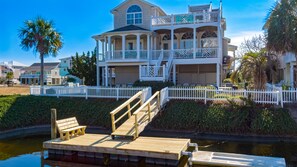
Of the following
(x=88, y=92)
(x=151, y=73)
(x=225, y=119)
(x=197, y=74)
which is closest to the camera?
(x=225, y=119)

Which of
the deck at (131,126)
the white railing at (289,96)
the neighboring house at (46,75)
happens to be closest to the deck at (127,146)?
the deck at (131,126)

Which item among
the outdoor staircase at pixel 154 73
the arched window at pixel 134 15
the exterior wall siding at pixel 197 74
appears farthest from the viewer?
the arched window at pixel 134 15

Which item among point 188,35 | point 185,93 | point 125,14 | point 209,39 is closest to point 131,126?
point 185,93

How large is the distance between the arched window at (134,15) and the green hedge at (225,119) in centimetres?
1170

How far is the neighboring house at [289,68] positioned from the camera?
1808cm

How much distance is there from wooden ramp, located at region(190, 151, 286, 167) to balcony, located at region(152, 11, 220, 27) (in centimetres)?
1315

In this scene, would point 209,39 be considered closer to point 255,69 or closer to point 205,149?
point 255,69

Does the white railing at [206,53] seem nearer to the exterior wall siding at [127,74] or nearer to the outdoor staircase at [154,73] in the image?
the outdoor staircase at [154,73]

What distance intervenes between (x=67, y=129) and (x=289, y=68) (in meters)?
18.8

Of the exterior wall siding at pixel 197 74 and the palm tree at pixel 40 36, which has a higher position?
the palm tree at pixel 40 36

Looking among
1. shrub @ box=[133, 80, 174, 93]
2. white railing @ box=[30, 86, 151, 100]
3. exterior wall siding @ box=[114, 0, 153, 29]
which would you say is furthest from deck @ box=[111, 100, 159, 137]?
exterior wall siding @ box=[114, 0, 153, 29]

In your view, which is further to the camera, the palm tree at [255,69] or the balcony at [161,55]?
the balcony at [161,55]

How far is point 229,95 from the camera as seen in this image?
15.3 m

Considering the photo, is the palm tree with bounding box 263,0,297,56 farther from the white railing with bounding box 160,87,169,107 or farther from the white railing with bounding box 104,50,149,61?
the white railing with bounding box 104,50,149,61
